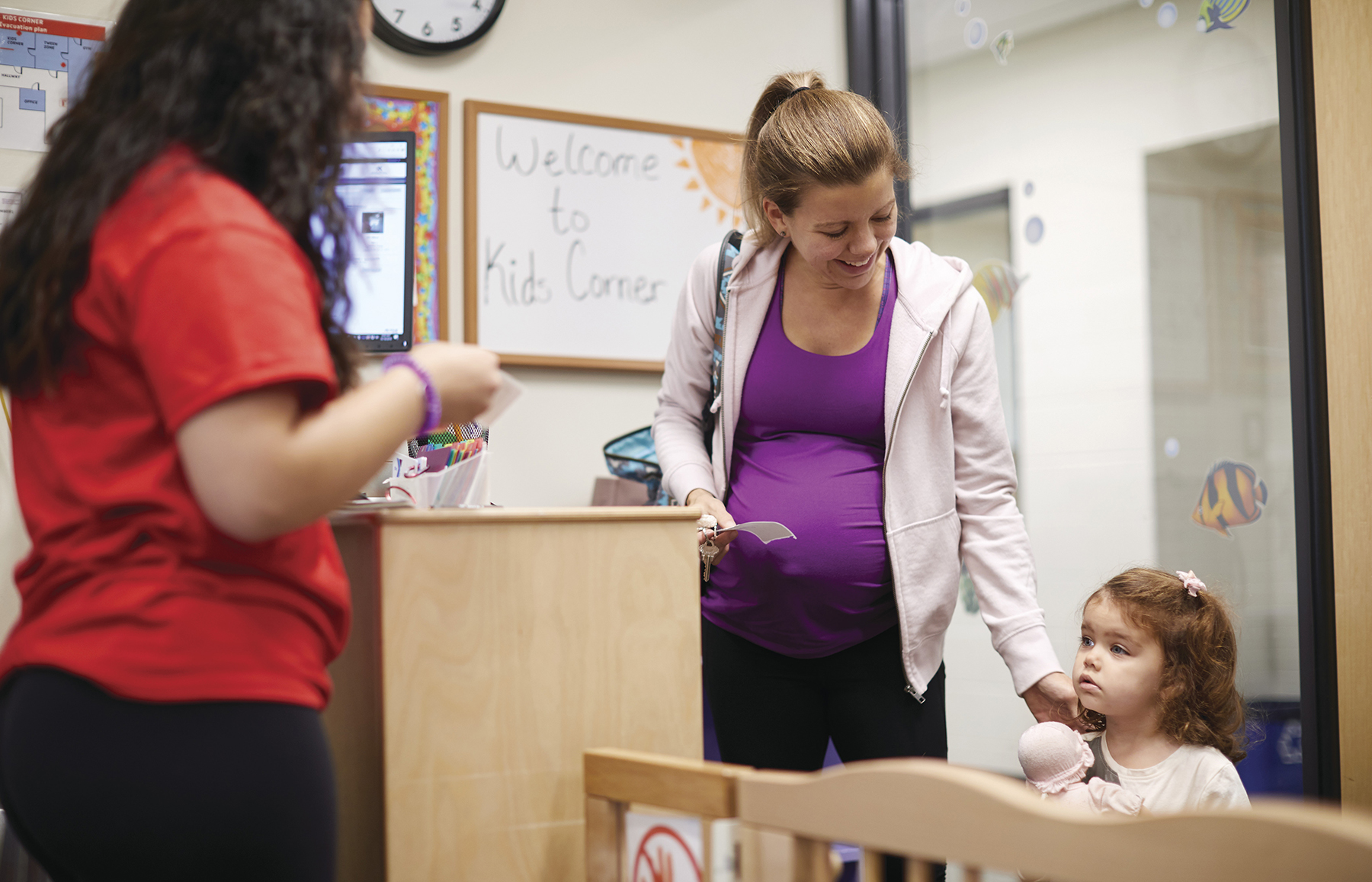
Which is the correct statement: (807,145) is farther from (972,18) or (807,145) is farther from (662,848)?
(972,18)

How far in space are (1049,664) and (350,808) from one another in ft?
2.67

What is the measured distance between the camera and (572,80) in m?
2.36

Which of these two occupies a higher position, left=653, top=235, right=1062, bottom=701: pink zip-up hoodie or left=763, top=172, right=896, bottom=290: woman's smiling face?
left=763, top=172, right=896, bottom=290: woman's smiling face

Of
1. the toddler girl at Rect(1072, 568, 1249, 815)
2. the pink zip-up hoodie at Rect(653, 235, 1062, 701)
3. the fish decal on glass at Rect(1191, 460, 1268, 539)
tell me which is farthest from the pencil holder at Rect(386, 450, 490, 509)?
the fish decal on glass at Rect(1191, 460, 1268, 539)

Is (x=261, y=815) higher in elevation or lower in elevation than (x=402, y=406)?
lower

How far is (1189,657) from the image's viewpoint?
155 centimetres

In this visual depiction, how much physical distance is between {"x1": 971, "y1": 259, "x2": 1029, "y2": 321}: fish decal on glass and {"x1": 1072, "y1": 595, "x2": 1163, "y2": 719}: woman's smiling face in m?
1.03

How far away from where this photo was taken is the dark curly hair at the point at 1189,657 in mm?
1523

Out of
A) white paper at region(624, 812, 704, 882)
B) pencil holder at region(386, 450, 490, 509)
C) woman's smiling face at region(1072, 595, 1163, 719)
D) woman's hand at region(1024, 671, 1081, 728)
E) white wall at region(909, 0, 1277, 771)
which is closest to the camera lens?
white paper at region(624, 812, 704, 882)

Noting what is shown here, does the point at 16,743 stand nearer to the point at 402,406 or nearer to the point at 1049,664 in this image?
the point at 402,406

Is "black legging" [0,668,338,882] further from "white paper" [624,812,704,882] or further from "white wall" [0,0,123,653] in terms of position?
"white wall" [0,0,123,653]

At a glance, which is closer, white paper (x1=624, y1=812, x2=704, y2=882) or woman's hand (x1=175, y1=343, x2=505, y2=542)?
woman's hand (x1=175, y1=343, x2=505, y2=542)

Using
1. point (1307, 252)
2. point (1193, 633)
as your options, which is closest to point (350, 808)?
point (1193, 633)

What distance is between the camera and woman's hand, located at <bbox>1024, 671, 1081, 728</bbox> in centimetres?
130
